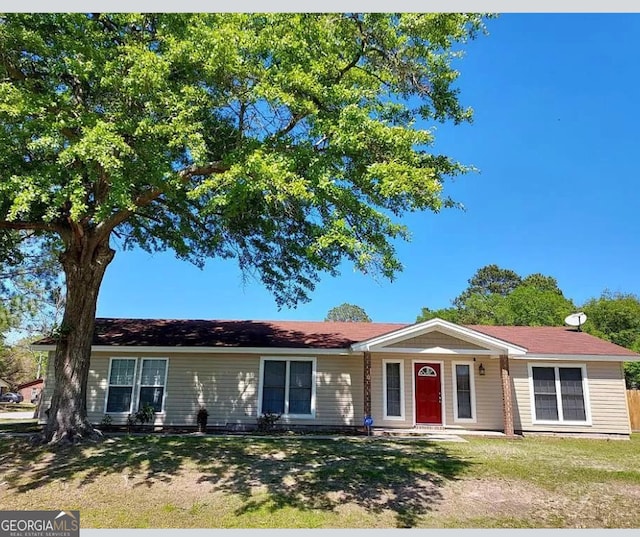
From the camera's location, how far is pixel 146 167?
841cm

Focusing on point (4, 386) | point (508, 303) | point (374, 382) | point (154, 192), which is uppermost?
point (508, 303)

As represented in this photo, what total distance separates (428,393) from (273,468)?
24.8ft

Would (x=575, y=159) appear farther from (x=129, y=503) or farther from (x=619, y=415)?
(x=129, y=503)

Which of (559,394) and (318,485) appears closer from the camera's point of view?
(318,485)

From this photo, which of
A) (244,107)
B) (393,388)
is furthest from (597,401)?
(244,107)

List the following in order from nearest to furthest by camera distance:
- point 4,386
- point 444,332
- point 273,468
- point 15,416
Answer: point 273,468, point 444,332, point 15,416, point 4,386

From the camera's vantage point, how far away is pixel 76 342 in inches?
414

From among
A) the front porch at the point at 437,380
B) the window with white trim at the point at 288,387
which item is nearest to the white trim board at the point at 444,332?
the front porch at the point at 437,380

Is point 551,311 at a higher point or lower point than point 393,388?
higher

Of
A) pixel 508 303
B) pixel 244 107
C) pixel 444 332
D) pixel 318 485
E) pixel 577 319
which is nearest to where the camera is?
pixel 318 485

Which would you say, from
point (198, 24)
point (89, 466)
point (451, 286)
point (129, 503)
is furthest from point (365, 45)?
point (451, 286)

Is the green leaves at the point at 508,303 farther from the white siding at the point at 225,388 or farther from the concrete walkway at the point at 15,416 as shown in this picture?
the concrete walkway at the point at 15,416

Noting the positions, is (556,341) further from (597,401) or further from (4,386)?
(4,386)

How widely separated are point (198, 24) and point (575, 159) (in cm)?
1643
